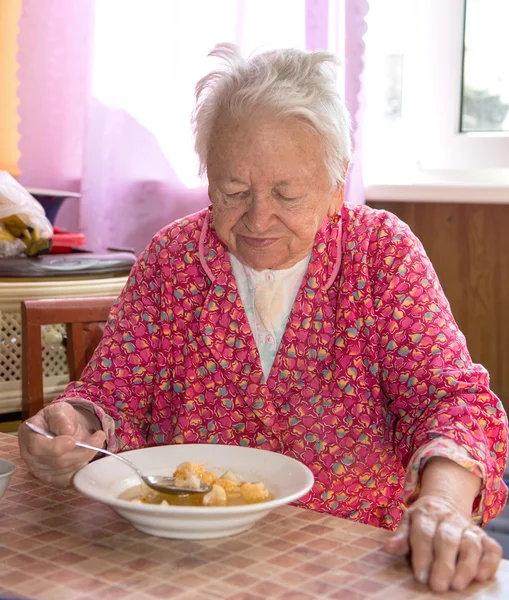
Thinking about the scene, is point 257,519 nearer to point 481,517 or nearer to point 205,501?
point 205,501

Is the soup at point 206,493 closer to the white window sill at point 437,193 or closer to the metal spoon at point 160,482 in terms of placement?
the metal spoon at point 160,482

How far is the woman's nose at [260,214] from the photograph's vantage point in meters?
1.36

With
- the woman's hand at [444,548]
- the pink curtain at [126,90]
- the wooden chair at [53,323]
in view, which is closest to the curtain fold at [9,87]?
the pink curtain at [126,90]

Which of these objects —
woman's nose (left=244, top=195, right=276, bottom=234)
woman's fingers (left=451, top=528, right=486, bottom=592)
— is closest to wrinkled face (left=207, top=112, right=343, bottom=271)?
woman's nose (left=244, top=195, right=276, bottom=234)

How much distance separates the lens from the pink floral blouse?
55.2 inches

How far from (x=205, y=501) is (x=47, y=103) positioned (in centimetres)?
177

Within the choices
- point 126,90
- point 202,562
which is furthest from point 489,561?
point 126,90

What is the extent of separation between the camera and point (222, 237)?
145 centimetres

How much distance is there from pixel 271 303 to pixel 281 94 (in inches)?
14.3

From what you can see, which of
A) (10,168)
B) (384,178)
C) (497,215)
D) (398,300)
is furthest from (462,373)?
(384,178)

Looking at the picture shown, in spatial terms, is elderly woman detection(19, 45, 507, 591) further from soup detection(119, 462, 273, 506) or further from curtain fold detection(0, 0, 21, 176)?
curtain fold detection(0, 0, 21, 176)

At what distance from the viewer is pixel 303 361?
57.8 inches

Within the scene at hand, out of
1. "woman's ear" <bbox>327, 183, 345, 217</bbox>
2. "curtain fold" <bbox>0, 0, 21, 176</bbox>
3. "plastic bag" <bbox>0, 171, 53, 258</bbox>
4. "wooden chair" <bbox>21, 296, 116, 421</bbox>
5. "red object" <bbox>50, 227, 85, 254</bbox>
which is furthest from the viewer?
"curtain fold" <bbox>0, 0, 21, 176</bbox>

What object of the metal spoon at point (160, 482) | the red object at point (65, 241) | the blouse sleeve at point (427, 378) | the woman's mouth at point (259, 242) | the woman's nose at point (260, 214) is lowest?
the metal spoon at point (160, 482)
